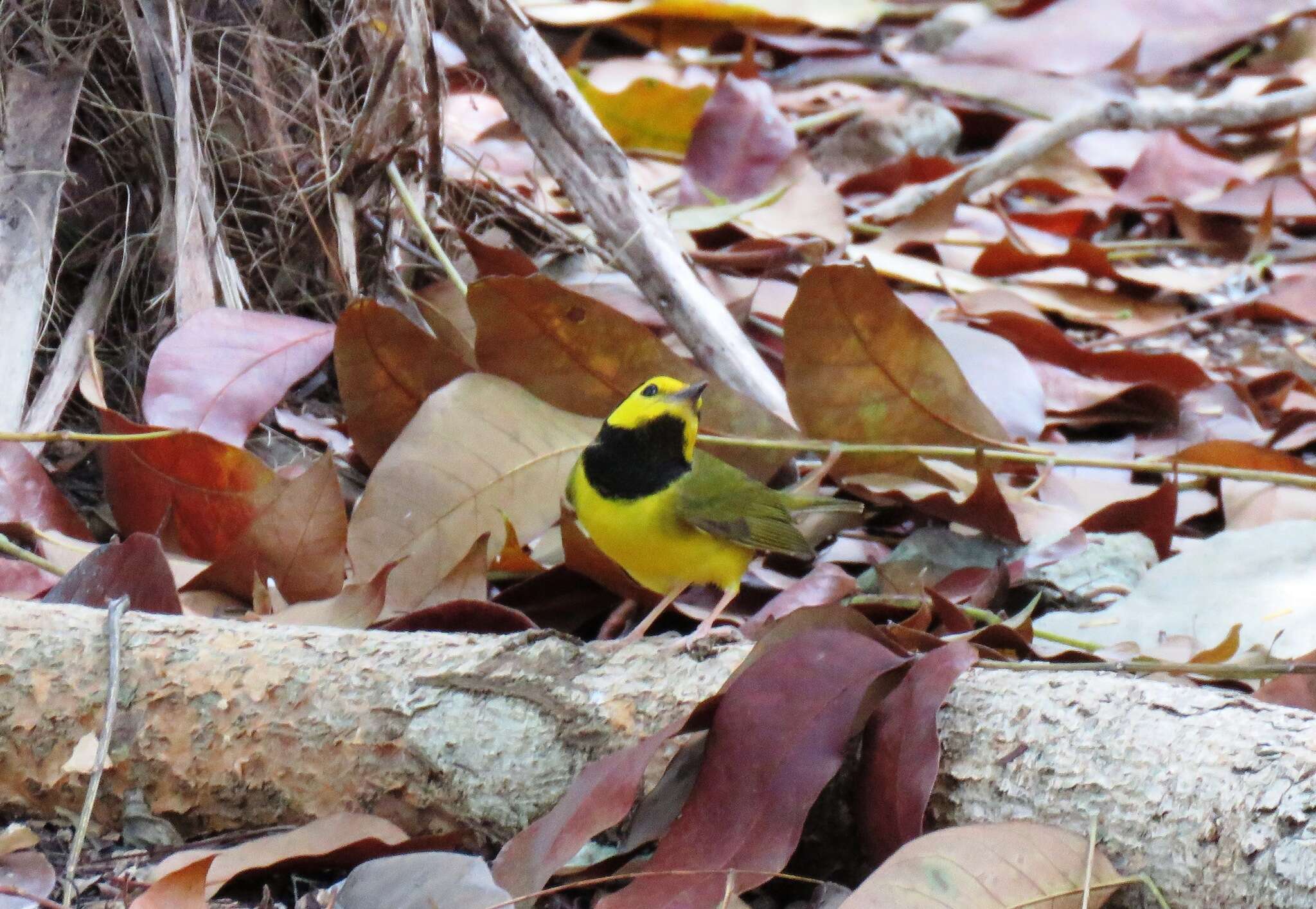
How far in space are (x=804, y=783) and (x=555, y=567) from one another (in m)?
1.13

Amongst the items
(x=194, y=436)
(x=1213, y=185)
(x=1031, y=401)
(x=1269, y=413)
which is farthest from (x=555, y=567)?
(x=1213, y=185)

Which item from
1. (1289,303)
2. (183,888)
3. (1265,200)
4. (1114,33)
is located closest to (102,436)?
(183,888)

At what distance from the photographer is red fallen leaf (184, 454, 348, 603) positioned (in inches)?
105

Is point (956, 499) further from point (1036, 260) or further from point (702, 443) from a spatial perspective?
point (1036, 260)

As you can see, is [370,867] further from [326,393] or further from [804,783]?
[326,393]

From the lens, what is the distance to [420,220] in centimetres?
351

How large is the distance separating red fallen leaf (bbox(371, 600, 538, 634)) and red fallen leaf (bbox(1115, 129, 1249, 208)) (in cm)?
383

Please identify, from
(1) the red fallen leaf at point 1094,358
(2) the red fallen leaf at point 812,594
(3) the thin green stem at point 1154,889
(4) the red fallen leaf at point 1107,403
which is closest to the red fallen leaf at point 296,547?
(2) the red fallen leaf at point 812,594

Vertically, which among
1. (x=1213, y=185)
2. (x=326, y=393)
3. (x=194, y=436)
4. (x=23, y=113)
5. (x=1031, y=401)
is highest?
(x=23, y=113)

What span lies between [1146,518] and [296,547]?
1.86 m

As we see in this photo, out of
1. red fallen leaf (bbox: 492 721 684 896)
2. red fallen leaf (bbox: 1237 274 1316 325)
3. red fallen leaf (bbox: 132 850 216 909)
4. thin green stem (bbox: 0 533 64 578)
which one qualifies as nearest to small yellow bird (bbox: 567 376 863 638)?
red fallen leaf (bbox: 492 721 684 896)

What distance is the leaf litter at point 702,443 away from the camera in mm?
1980

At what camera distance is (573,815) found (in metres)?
1.90

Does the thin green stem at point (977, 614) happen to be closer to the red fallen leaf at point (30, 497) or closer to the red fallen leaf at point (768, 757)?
the red fallen leaf at point (768, 757)
